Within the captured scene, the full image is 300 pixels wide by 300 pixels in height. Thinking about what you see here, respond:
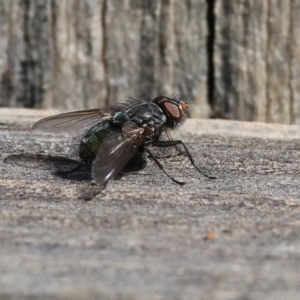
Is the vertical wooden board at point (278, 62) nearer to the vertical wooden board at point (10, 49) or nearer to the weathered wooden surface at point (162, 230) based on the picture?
the weathered wooden surface at point (162, 230)

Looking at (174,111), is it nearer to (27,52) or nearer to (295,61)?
(295,61)

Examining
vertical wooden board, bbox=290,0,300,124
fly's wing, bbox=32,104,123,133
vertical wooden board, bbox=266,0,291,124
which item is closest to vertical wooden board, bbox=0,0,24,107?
fly's wing, bbox=32,104,123,133

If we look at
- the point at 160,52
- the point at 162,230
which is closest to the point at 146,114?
the point at 160,52

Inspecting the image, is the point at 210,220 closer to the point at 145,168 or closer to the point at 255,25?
the point at 145,168

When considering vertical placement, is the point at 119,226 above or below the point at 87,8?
below

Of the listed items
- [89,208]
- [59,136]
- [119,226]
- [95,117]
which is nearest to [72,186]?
[89,208]

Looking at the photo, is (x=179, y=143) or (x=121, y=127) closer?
(x=179, y=143)

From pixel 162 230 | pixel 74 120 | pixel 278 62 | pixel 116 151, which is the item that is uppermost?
pixel 278 62
